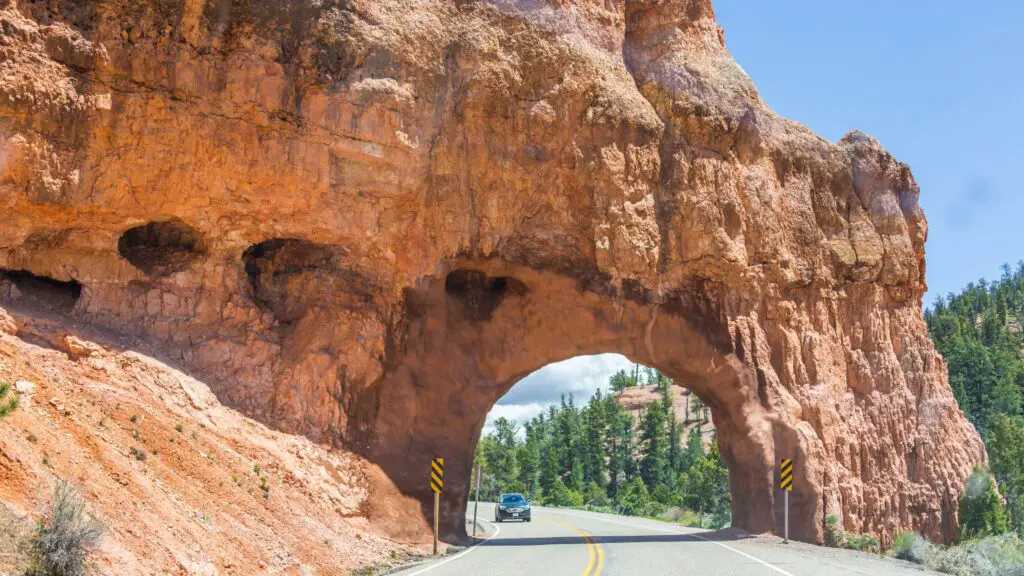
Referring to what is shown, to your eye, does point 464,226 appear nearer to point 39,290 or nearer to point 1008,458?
point 39,290

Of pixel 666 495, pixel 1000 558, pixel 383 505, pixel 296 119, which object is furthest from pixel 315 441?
pixel 666 495

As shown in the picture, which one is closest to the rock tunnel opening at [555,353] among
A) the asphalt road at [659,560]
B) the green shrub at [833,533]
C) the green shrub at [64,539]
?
the green shrub at [833,533]

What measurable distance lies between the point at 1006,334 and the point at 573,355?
87.4m

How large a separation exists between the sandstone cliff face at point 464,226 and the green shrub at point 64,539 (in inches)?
434

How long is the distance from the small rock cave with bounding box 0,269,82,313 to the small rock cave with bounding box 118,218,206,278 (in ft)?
4.90

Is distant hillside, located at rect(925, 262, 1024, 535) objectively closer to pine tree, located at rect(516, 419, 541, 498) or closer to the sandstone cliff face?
the sandstone cliff face

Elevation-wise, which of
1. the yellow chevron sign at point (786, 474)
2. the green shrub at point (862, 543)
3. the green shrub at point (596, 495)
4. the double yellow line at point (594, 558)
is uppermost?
the yellow chevron sign at point (786, 474)

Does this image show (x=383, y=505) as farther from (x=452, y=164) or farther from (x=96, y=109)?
(x=96, y=109)

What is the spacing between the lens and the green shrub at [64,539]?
8.09 m

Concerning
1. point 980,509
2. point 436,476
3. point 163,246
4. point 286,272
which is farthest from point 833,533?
point 163,246

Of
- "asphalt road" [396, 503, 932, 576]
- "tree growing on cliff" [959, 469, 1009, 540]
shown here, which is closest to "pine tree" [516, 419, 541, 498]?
"tree growing on cliff" [959, 469, 1009, 540]

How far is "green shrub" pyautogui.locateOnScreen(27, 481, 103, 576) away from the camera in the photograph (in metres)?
8.09

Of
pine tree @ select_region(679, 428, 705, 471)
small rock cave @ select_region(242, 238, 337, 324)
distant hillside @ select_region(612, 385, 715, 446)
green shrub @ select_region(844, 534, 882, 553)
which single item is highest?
distant hillside @ select_region(612, 385, 715, 446)

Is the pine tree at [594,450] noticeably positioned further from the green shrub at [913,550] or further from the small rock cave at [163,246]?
the small rock cave at [163,246]
